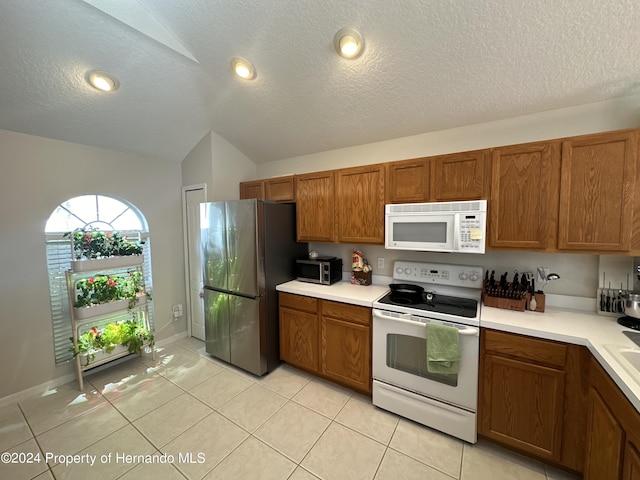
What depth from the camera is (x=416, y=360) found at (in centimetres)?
187

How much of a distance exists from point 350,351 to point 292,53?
2.47 metres

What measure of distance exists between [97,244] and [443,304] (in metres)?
3.37

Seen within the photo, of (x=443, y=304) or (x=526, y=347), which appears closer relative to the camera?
(x=526, y=347)

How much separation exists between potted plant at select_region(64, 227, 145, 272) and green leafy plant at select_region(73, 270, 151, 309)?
0.19m

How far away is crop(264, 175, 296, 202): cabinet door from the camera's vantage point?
110 inches

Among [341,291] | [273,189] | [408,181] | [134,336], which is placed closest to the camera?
[408,181]

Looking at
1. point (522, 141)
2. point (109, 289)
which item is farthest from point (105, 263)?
point (522, 141)

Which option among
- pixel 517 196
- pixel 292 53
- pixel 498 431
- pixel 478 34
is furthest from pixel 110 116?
pixel 498 431

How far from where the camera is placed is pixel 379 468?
1572mm

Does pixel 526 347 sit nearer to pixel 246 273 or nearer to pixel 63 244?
pixel 246 273

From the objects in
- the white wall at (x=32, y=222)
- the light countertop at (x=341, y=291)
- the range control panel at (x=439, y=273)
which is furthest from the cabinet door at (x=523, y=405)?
the white wall at (x=32, y=222)

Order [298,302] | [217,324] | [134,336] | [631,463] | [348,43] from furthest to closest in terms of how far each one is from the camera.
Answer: [217,324]
[134,336]
[298,302]
[348,43]
[631,463]

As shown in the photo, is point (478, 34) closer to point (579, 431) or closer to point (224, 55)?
point (224, 55)

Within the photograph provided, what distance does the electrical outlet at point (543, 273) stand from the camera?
1.83 meters
